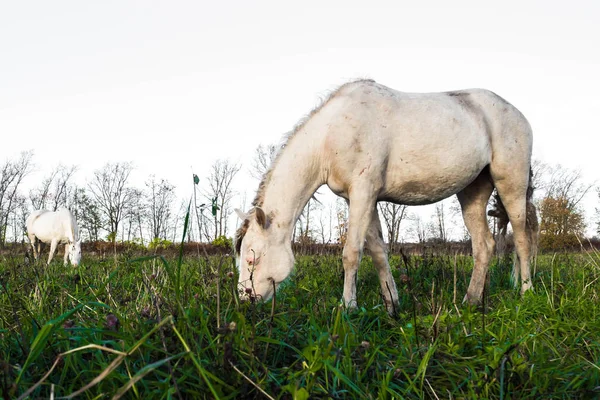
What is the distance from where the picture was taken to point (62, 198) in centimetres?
5991

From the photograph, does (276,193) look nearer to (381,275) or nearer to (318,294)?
(318,294)

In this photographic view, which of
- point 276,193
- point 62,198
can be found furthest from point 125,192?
point 276,193

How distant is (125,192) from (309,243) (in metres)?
54.9

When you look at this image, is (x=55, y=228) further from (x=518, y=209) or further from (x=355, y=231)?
(x=518, y=209)

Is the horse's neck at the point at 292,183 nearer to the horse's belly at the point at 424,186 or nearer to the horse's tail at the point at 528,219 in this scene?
the horse's belly at the point at 424,186

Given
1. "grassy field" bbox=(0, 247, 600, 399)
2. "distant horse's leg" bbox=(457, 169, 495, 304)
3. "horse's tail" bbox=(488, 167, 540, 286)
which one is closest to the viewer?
"grassy field" bbox=(0, 247, 600, 399)

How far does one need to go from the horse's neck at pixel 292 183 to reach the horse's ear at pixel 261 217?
123 mm

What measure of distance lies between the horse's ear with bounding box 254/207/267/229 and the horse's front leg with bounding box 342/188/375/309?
0.87 m

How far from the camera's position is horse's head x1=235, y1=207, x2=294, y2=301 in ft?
14.6

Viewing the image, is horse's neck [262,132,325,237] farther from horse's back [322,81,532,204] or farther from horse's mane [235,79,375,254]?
horse's back [322,81,532,204]

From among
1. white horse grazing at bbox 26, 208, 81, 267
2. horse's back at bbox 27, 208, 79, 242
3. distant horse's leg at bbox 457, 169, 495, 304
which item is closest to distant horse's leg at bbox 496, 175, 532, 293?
distant horse's leg at bbox 457, 169, 495, 304

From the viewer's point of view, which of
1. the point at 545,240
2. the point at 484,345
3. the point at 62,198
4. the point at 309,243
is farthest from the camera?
the point at 62,198

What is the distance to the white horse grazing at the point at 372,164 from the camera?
4480 millimetres

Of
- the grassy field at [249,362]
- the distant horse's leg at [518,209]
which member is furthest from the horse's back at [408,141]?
the grassy field at [249,362]
